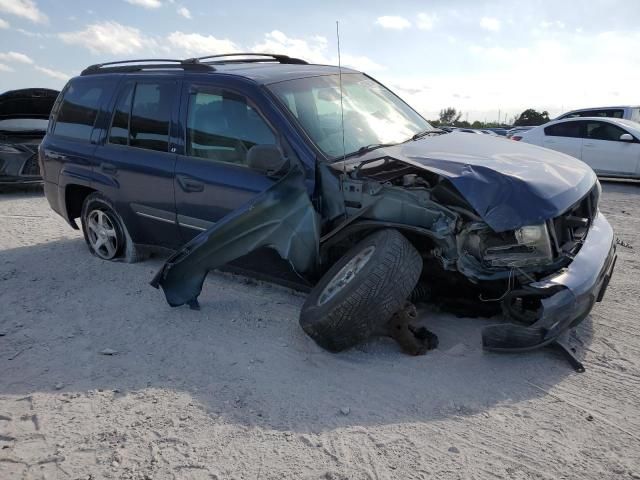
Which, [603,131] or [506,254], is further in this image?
[603,131]

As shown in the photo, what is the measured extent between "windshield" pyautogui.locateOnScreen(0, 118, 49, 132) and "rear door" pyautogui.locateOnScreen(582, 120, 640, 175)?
34.9ft

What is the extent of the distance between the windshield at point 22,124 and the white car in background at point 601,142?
10.2 m

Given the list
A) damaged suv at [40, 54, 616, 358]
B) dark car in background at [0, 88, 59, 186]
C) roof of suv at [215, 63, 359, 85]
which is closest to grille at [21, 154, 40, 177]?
dark car in background at [0, 88, 59, 186]

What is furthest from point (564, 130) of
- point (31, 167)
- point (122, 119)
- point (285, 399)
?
point (285, 399)

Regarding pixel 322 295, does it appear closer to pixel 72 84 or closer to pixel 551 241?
pixel 551 241

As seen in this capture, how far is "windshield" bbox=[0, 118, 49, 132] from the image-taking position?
32.9ft

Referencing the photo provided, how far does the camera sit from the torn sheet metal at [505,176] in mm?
3264

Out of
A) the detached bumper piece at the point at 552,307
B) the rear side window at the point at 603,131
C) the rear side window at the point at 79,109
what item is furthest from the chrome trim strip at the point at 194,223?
the rear side window at the point at 603,131

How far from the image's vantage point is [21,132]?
1015cm

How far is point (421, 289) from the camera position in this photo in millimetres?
3998

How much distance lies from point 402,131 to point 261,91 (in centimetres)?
125

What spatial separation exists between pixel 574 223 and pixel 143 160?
11.6 ft

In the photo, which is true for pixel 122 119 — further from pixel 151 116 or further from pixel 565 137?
pixel 565 137

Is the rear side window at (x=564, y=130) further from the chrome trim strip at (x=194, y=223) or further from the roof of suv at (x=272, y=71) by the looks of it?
the chrome trim strip at (x=194, y=223)
